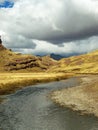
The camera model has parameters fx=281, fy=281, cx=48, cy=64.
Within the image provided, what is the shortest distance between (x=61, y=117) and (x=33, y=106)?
43.0 feet

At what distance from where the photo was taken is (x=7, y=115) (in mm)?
50656

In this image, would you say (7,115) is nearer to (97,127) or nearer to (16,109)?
(16,109)

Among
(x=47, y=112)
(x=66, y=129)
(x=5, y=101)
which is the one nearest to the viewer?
(x=66, y=129)

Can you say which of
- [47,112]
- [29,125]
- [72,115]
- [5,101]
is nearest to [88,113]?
[72,115]

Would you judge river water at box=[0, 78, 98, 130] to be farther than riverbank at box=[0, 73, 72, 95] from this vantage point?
No

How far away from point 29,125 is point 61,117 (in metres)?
7.49

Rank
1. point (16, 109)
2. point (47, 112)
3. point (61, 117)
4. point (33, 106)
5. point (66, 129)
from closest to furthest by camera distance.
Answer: point (66, 129)
point (61, 117)
point (47, 112)
point (16, 109)
point (33, 106)

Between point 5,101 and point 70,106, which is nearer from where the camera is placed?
point 70,106

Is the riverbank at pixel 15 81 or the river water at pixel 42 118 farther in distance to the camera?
the riverbank at pixel 15 81

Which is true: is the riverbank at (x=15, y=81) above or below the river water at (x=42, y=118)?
above

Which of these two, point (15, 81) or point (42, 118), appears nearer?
point (42, 118)

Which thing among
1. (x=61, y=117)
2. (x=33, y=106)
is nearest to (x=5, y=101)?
(x=33, y=106)

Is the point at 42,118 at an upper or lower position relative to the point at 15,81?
lower

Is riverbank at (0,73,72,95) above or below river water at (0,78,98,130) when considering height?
above
